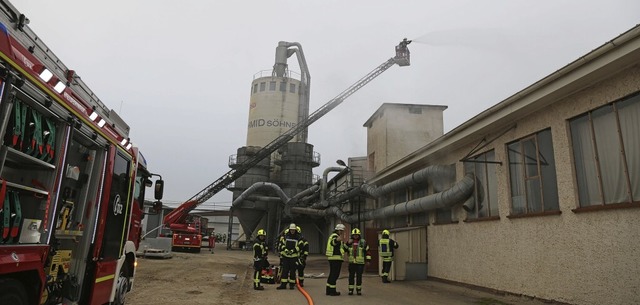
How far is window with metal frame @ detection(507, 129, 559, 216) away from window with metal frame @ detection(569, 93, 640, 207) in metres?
0.72

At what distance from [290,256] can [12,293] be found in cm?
749

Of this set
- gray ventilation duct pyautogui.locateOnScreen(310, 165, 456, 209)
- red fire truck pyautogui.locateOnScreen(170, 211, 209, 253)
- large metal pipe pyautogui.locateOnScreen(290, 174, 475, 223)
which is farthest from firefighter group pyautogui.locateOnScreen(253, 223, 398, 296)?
red fire truck pyautogui.locateOnScreen(170, 211, 209, 253)

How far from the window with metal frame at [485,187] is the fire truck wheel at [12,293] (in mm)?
9446

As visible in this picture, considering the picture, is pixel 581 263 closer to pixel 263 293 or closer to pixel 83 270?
pixel 263 293

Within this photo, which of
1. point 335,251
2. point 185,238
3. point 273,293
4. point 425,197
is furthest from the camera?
point 185,238

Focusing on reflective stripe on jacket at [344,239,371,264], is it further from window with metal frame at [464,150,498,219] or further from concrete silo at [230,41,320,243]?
concrete silo at [230,41,320,243]

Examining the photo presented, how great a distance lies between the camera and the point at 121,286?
21.1 ft

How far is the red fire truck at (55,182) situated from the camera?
318cm

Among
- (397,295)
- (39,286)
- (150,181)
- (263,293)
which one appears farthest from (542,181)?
(39,286)

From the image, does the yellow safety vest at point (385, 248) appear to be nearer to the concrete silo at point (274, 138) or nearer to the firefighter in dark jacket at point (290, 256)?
the firefighter in dark jacket at point (290, 256)

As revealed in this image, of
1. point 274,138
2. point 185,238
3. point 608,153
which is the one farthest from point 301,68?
point 608,153

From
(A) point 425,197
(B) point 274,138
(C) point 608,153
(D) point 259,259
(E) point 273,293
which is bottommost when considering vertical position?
(E) point 273,293

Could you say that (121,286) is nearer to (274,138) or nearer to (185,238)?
(185,238)

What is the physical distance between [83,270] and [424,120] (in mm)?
19049
